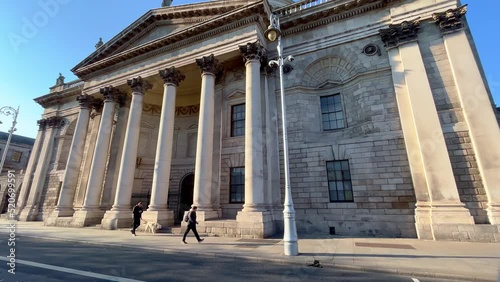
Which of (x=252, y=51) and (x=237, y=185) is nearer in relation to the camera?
(x=252, y=51)

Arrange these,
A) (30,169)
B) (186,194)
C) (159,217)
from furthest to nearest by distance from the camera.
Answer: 1. (30,169)
2. (186,194)
3. (159,217)

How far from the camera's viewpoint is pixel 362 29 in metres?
14.2

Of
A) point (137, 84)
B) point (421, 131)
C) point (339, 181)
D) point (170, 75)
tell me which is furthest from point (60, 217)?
point (421, 131)

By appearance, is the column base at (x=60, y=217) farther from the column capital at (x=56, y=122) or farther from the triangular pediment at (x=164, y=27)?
the column capital at (x=56, y=122)

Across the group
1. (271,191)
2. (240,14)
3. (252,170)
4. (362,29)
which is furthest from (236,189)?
(362,29)

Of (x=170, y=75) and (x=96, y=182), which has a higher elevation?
(x=170, y=75)

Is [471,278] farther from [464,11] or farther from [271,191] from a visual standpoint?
[464,11]

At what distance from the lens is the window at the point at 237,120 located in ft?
53.6

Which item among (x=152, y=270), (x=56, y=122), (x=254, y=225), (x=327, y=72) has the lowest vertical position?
(x=152, y=270)

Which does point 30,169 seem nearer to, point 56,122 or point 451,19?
point 56,122

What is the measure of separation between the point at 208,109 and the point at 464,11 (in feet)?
47.9

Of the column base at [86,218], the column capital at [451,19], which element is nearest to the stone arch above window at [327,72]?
the column capital at [451,19]

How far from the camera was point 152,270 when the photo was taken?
5.91 meters

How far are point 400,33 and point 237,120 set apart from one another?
11111mm
